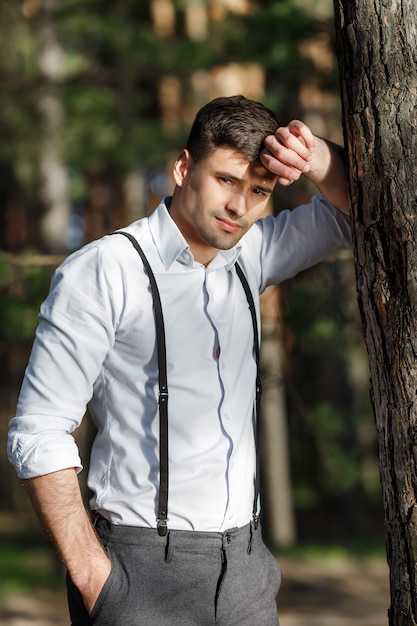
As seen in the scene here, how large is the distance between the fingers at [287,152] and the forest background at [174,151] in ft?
4.15

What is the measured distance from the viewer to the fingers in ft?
7.50

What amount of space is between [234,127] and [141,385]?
66cm

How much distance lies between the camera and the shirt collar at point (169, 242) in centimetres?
238

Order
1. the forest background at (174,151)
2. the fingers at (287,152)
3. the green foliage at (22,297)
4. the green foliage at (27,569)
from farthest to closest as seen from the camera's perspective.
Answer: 1. the green foliage at (27,569)
2. the forest background at (174,151)
3. the green foliage at (22,297)
4. the fingers at (287,152)

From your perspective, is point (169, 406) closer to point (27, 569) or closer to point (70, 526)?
point (70, 526)

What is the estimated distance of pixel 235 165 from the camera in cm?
233

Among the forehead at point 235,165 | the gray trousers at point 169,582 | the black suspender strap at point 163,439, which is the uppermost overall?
the forehead at point 235,165

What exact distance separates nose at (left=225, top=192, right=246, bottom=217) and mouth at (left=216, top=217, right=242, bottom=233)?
0.08ft

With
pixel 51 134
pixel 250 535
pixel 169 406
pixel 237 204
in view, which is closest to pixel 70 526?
pixel 169 406

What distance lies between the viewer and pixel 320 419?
7469 mm

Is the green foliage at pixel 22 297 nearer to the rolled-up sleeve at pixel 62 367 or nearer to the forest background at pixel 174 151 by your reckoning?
the forest background at pixel 174 151

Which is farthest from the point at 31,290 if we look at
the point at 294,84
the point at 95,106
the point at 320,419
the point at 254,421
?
the point at 95,106

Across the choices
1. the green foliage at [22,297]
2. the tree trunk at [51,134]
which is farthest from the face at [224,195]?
the tree trunk at [51,134]

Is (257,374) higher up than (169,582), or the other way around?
(257,374)
